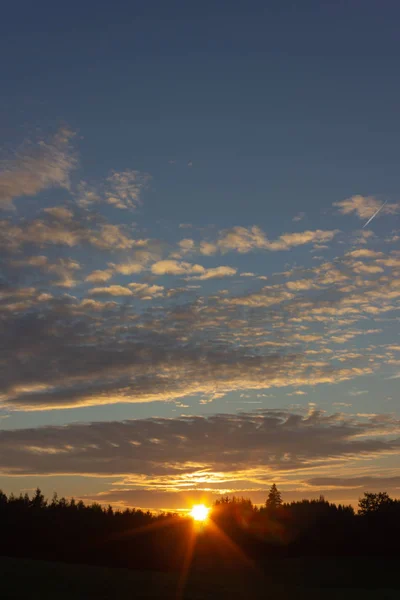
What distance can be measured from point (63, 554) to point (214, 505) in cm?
3217

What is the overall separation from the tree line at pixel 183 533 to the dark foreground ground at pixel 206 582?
3.25 metres

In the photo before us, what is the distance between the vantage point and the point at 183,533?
49.4m

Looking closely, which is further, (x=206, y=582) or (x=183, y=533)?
(x=183, y=533)

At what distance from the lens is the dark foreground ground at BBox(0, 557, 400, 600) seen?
30844 millimetres

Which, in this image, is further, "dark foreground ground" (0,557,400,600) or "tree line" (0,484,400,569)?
"tree line" (0,484,400,569)

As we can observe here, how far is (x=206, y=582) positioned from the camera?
121 feet

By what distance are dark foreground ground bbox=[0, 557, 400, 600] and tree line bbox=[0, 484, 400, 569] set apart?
3249mm

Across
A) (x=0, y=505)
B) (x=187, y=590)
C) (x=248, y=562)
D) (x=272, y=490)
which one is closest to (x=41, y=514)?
(x=0, y=505)

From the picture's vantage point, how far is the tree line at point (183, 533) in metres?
45.8

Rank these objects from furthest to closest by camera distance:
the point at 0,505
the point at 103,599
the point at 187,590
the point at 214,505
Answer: the point at 214,505, the point at 0,505, the point at 187,590, the point at 103,599

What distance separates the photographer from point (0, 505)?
53625mm

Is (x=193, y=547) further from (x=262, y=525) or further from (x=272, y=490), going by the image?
(x=272, y=490)

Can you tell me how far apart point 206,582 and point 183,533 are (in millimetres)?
12641

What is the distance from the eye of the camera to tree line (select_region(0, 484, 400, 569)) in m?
45.8
